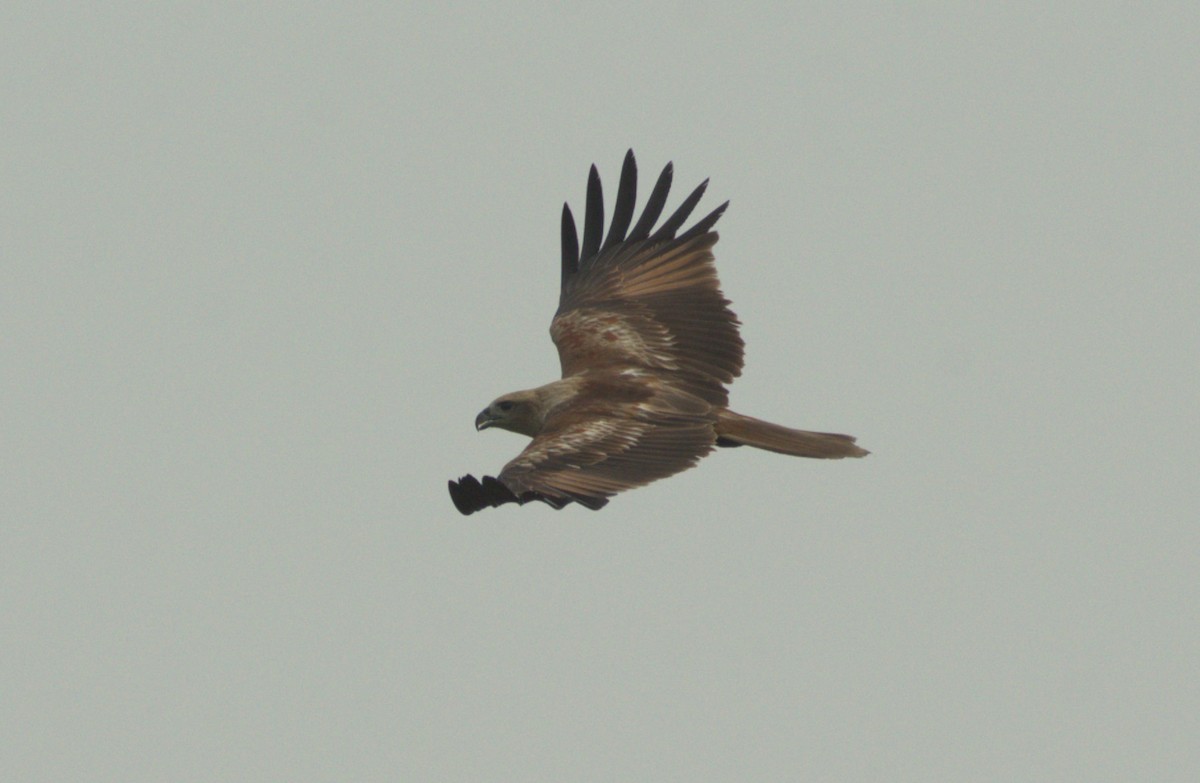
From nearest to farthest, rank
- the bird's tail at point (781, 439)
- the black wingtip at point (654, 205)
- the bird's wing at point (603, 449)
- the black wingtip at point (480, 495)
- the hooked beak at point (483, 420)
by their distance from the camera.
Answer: the black wingtip at point (480, 495) → the bird's wing at point (603, 449) → the bird's tail at point (781, 439) → the hooked beak at point (483, 420) → the black wingtip at point (654, 205)

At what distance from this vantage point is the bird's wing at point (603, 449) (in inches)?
415

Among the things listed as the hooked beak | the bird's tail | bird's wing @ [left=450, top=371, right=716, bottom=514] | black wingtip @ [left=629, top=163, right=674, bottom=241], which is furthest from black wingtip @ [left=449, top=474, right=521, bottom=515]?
black wingtip @ [left=629, top=163, right=674, bottom=241]

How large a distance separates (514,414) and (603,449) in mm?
1429

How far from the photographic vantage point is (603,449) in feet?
37.7

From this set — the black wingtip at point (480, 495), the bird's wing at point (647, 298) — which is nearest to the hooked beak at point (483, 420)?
the bird's wing at point (647, 298)

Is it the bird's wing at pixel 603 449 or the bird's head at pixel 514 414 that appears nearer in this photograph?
the bird's wing at pixel 603 449

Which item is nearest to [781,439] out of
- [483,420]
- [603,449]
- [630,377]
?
[630,377]

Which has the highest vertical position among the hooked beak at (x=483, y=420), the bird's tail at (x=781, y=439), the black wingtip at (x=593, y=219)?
the black wingtip at (x=593, y=219)

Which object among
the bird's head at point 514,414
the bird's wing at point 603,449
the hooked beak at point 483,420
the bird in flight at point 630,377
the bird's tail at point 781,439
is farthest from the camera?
the hooked beak at point 483,420

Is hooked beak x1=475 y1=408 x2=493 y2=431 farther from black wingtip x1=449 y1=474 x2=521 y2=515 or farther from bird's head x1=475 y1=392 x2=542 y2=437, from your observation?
black wingtip x1=449 y1=474 x2=521 y2=515

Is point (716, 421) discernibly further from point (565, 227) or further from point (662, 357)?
point (565, 227)

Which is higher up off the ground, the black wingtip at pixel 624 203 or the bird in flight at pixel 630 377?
the black wingtip at pixel 624 203

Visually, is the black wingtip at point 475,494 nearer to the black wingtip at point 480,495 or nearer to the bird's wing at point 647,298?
the black wingtip at point 480,495

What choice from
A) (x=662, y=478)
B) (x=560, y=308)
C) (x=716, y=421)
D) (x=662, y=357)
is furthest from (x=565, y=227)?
(x=662, y=478)
